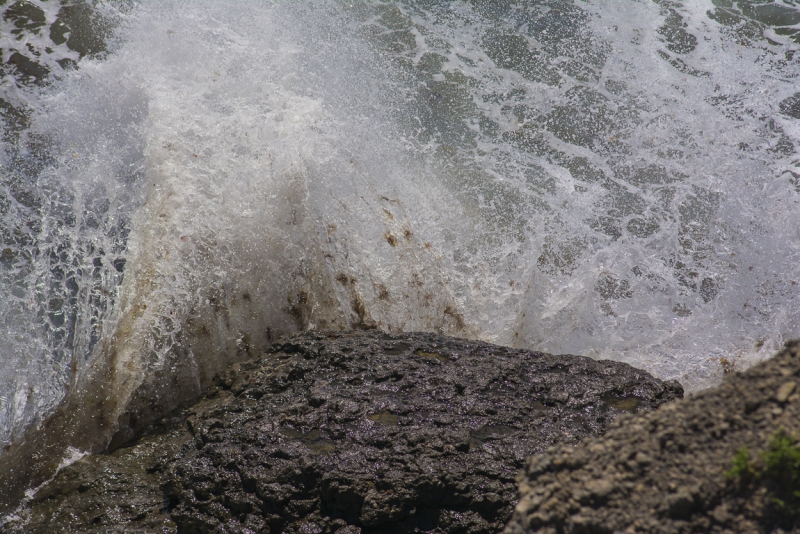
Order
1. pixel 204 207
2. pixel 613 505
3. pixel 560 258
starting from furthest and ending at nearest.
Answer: pixel 560 258 < pixel 204 207 < pixel 613 505

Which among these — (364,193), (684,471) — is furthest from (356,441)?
A: (364,193)

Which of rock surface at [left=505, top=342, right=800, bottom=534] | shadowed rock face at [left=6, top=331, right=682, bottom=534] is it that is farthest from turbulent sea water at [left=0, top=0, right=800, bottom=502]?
rock surface at [left=505, top=342, right=800, bottom=534]

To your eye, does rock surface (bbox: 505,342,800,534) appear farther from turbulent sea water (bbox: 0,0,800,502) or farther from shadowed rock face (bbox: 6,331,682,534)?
turbulent sea water (bbox: 0,0,800,502)

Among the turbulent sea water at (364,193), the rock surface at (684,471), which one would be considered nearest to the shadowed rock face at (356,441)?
the turbulent sea water at (364,193)

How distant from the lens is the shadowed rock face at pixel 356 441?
2.72 m

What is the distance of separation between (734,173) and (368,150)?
132 inches

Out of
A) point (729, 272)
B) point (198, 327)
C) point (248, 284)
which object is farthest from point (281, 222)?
point (729, 272)

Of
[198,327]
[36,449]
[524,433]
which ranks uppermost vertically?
[524,433]

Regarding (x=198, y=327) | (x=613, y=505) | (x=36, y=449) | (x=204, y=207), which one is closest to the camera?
(x=613, y=505)

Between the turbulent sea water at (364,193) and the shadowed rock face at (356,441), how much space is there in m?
0.58

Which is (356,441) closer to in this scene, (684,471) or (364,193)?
(684,471)

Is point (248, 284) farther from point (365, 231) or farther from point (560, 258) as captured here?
point (560, 258)

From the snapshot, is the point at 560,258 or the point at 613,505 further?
the point at 560,258

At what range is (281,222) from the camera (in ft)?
14.5
